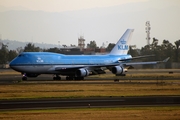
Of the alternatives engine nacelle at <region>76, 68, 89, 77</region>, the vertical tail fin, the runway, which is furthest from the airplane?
the runway

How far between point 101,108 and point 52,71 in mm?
39541

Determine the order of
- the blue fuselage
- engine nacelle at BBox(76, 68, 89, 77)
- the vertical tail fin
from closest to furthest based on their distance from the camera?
1. the blue fuselage
2. engine nacelle at BBox(76, 68, 89, 77)
3. the vertical tail fin

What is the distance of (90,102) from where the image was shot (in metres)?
39.0

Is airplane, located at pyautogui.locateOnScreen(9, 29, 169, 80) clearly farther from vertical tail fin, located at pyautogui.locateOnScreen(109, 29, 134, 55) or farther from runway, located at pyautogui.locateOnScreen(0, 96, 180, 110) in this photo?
runway, located at pyautogui.locateOnScreen(0, 96, 180, 110)

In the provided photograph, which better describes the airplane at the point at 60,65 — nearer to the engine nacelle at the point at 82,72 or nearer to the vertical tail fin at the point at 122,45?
the engine nacelle at the point at 82,72

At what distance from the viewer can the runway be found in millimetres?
36531

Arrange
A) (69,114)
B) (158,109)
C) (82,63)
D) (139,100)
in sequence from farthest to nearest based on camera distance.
Answer: 1. (82,63)
2. (139,100)
3. (158,109)
4. (69,114)

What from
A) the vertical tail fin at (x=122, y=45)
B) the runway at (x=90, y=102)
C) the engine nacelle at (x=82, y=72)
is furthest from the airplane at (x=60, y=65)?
the runway at (x=90, y=102)

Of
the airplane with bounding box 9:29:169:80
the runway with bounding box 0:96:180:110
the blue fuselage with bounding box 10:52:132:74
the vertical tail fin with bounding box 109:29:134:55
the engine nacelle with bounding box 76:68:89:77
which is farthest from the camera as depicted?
the vertical tail fin with bounding box 109:29:134:55

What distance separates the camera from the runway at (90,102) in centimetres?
3653

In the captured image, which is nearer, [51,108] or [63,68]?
[51,108]

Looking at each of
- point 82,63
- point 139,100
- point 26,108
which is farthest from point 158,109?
point 82,63

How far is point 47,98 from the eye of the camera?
42844 millimetres

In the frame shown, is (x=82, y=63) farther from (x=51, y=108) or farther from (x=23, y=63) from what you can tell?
(x=51, y=108)
